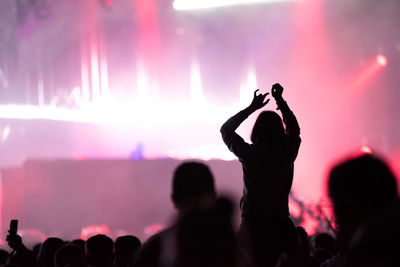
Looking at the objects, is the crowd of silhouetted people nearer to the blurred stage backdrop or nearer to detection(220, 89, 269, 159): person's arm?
detection(220, 89, 269, 159): person's arm

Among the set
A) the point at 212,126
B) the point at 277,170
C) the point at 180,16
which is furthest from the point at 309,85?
the point at 277,170

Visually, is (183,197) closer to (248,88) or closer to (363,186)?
(363,186)

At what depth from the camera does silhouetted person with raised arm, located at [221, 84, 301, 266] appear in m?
3.05

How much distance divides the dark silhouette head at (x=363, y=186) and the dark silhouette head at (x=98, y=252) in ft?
6.22

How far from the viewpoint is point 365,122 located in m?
14.9

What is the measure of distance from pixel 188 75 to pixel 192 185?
15.0 meters

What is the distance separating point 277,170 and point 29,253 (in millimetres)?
1485

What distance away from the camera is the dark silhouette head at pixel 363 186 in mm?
1219

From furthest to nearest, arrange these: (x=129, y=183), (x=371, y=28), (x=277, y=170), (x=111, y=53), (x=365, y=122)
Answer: (x=111, y=53)
(x=365, y=122)
(x=371, y=28)
(x=129, y=183)
(x=277, y=170)

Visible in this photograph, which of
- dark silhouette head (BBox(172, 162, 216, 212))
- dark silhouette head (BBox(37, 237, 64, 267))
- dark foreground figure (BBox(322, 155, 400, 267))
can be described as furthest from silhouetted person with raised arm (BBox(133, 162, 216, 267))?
dark silhouette head (BBox(37, 237, 64, 267))

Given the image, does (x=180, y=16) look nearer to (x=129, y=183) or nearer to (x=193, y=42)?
(x=193, y=42)

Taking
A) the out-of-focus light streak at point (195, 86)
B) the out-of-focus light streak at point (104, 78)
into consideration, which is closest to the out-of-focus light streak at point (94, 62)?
the out-of-focus light streak at point (104, 78)

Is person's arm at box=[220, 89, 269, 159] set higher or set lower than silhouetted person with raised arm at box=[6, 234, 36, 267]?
higher

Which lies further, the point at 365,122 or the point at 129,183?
the point at 365,122
